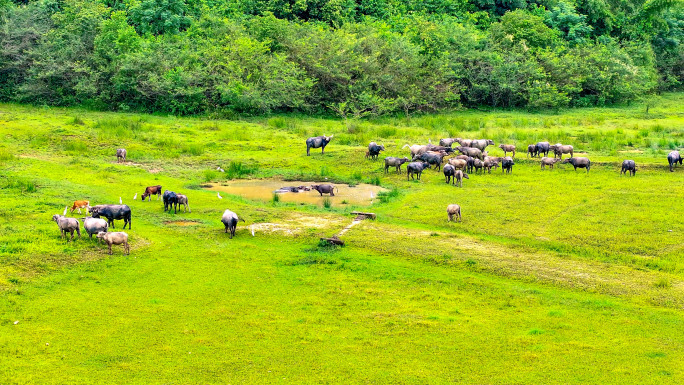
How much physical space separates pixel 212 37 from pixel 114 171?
20.8m

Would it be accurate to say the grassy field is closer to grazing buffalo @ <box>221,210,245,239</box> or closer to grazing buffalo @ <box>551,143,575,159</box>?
grazing buffalo @ <box>221,210,245,239</box>

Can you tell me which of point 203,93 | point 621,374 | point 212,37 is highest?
point 212,37

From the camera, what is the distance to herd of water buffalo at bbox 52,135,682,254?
19.5 meters

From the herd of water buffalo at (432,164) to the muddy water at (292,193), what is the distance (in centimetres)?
41

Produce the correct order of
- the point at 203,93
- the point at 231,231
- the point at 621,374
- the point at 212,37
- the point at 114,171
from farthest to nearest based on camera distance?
1. the point at 212,37
2. the point at 203,93
3. the point at 114,171
4. the point at 231,231
5. the point at 621,374

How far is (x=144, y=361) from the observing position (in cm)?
1223

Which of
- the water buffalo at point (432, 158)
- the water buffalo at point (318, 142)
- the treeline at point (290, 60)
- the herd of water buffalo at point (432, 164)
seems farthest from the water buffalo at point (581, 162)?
the treeline at point (290, 60)

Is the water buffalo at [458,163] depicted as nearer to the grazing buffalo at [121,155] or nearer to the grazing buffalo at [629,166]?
the grazing buffalo at [629,166]

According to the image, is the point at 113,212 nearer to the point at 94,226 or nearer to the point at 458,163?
the point at 94,226

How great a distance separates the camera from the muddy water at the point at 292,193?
24.7 meters

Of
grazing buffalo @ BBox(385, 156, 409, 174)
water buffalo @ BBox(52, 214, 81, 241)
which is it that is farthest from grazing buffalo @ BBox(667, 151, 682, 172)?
water buffalo @ BBox(52, 214, 81, 241)

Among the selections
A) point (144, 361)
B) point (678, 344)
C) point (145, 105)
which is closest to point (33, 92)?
point (145, 105)

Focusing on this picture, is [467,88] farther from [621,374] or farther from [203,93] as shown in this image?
[621,374]

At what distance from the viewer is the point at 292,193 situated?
84.4 feet
